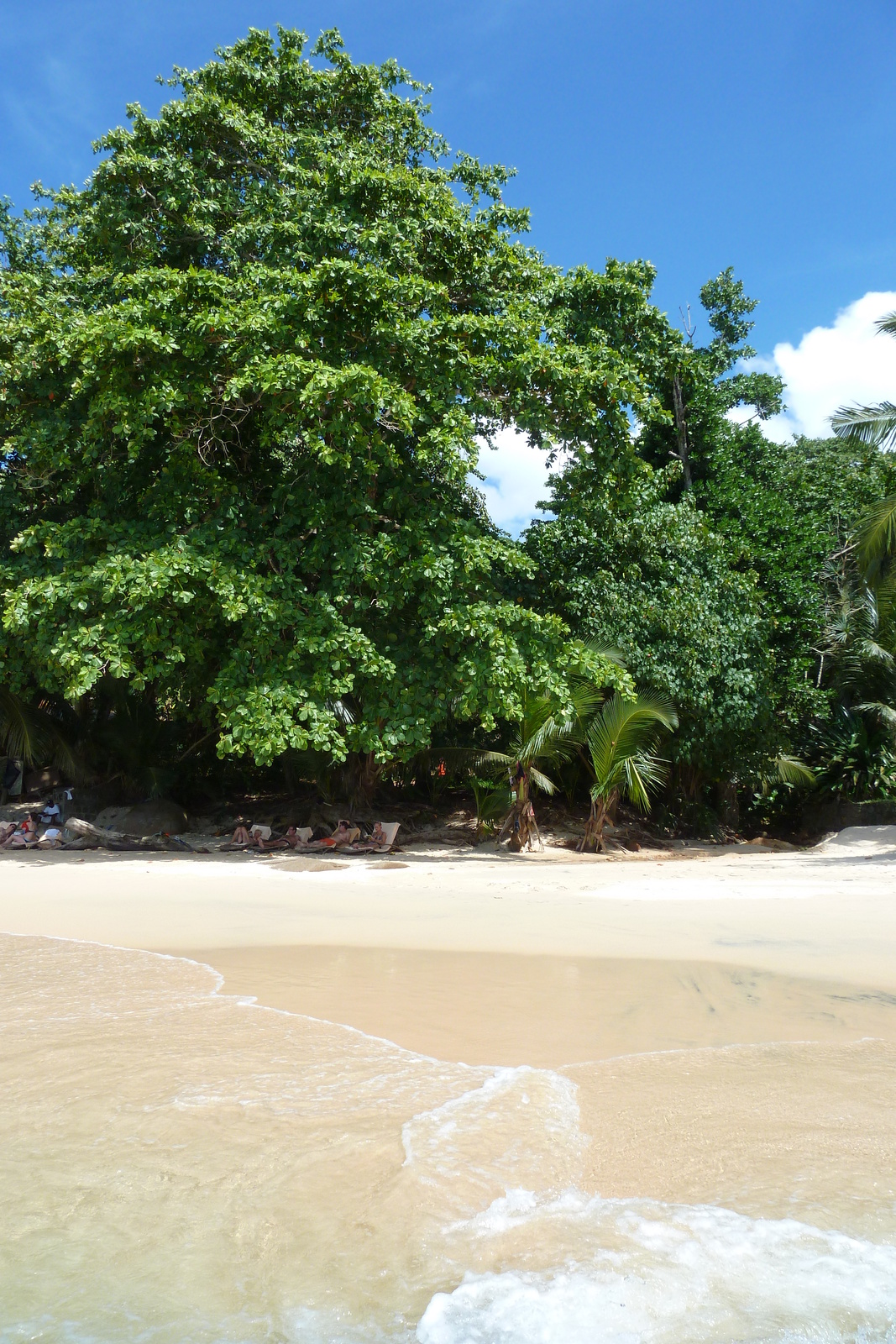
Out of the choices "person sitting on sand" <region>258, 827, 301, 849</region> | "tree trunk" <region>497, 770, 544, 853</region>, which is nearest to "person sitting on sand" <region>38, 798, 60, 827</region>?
"person sitting on sand" <region>258, 827, 301, 849</region>

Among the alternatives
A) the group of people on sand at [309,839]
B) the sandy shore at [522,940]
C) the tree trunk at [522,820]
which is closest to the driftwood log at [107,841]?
the group of people on sand at [309,839]

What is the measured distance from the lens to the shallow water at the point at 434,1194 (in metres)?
2.13

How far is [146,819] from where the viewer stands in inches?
564

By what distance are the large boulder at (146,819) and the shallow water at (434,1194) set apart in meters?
10.7

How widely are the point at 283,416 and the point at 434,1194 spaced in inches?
366

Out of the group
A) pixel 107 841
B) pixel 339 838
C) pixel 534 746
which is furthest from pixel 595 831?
pixel 107 841

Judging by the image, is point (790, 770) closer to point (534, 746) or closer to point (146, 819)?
point (534, 746)

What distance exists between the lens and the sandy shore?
167 inches

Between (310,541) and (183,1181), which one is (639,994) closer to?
(183,1181)

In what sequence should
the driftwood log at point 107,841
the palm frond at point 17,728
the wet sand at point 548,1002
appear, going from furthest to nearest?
1. the palm frond at point 17,728
2. the driftwood log at point 107,841
3. the wet sand at point 548,1002

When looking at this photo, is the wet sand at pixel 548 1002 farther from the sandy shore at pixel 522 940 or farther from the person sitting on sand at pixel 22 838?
the person sitting on sand at pixel 22 838

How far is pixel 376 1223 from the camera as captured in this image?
2492 mm

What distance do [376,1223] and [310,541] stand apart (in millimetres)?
9737

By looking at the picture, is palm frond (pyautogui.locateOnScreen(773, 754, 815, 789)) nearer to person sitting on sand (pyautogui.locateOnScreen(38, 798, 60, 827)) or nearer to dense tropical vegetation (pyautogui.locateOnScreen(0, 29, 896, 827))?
dense tropical vegetation (pyautogui.locateOnScreen(0, 29, 896, 827))
